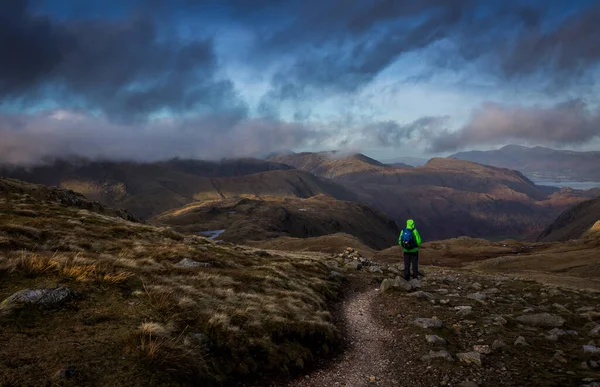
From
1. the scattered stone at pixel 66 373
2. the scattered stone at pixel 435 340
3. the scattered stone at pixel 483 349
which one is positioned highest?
the scattered stone at pixel 66 373

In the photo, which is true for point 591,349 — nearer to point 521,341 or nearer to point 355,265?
point 521,341

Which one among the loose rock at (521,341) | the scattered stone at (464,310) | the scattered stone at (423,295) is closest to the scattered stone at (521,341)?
the loose rock at (521,341)

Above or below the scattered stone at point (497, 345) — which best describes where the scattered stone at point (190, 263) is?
above

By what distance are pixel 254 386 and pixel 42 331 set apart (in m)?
6.89

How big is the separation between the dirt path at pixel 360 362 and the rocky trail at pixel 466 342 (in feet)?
0.13

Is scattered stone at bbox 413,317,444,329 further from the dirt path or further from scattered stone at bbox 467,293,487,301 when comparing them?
scattered stone at bbox 467,293,487,301

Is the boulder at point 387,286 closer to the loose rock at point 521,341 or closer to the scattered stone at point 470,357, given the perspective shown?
the loose rock at point 521,341

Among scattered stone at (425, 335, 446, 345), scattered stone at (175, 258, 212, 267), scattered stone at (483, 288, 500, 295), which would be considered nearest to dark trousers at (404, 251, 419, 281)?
scattered stone at (483, 288, 500, 295)

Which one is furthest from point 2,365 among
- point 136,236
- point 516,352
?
point 136,236

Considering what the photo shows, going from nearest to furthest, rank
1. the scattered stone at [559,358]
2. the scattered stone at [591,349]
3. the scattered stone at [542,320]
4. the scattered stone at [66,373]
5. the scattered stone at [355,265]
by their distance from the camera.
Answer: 1. the scattered stone at [66,373]
2. the scattered stone at [559,358]
3. the scattered stone at [591,349]
4. the scattered stone at [542,320]
5. the scattered stone at [355,265]

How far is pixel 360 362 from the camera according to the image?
48.5 ft

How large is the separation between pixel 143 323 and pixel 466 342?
47.1ft

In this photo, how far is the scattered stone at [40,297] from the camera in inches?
445

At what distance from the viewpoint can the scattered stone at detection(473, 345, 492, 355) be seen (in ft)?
48.0
